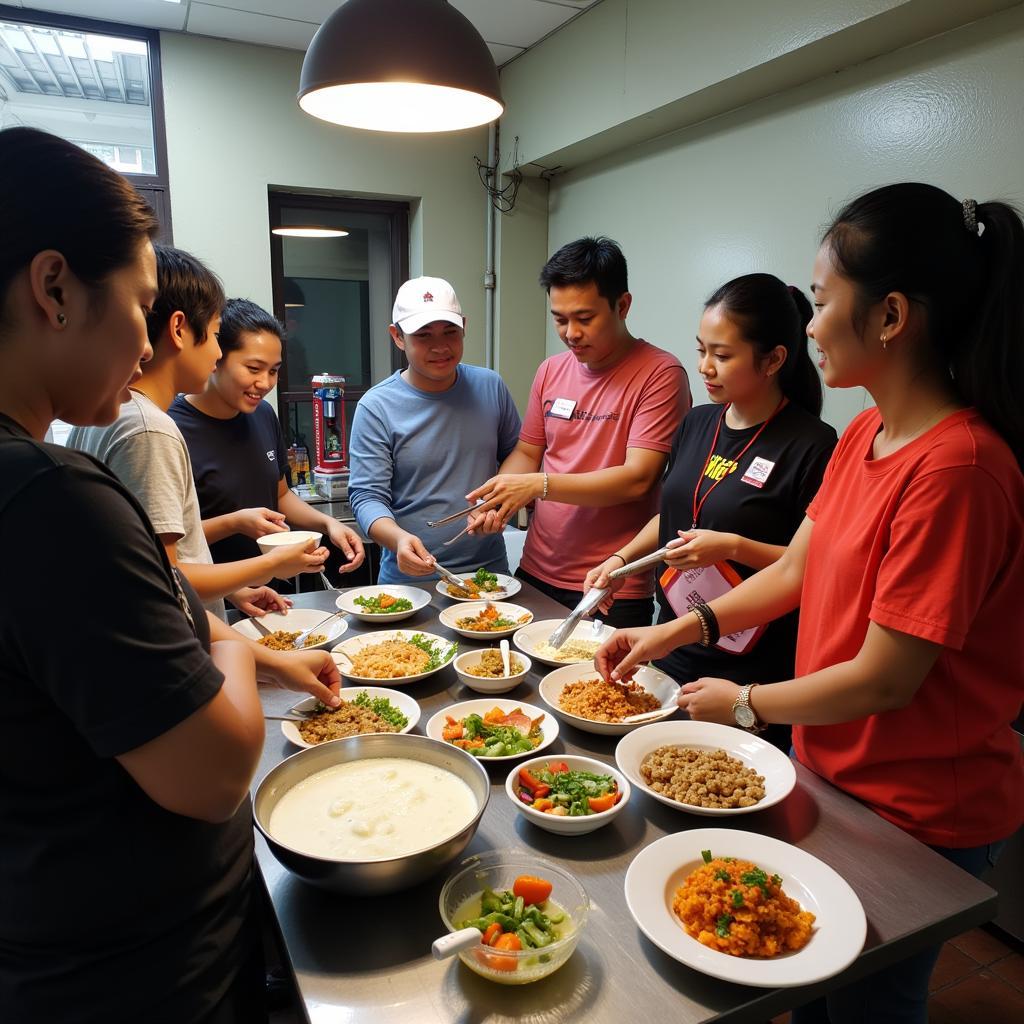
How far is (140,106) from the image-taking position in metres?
4.12

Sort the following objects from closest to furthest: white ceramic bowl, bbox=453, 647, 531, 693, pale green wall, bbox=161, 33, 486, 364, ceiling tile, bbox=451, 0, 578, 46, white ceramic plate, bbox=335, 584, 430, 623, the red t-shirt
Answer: the red t-shirt < white ceramic bowl, bbox=453, 647, 531, 693 < white ceramic plate, bbox=335, 584, 430, 623 < ceiling tile, bbox=451, 0, 578, 46 < pale green wall, bbox=161, 33, 486, 364

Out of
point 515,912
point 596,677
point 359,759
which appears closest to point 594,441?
point 596,677

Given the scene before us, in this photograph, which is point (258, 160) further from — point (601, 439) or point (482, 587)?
point (482, 587)

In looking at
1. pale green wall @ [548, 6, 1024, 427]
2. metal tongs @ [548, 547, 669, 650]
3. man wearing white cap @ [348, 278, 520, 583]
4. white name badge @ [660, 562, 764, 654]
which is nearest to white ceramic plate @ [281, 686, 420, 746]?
metal tongs @ [548, 547, 669, 650]

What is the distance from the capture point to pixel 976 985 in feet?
7.40

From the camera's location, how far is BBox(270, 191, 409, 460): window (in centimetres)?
465

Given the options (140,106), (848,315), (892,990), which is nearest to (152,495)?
(848,315)

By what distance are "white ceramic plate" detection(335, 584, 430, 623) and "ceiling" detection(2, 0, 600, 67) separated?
2.71 m

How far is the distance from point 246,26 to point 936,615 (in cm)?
431

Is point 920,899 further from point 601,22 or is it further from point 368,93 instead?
point 601,22

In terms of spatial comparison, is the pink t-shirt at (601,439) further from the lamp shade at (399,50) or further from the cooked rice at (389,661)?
the lamp shade at (399,50)

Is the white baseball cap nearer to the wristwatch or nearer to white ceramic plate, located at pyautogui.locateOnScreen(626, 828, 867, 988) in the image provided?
the wristwatch

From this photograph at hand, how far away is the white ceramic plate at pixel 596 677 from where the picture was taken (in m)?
1.47

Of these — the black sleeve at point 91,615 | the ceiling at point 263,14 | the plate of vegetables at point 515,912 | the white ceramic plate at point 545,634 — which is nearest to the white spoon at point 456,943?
the plate of vegetables at point 515,912
